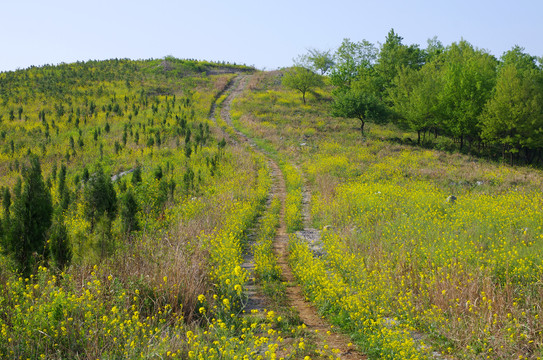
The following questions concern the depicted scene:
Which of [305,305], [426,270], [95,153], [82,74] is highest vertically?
[82,74]

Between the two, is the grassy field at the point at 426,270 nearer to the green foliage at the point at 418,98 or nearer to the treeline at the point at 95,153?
the treeline at the point at 95,153

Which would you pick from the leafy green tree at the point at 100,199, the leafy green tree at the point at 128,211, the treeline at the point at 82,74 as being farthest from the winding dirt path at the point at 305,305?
the treeline at the point at 82,74

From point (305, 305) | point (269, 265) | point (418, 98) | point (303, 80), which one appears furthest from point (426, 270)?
point (303, 80)

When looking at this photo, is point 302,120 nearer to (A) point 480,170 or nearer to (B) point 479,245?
(A) point 480,170

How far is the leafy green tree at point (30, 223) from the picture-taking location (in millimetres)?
5879

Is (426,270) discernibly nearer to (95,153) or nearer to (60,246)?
(60,246)

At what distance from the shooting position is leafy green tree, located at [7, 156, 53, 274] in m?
5.88

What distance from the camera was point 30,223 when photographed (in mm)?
6125

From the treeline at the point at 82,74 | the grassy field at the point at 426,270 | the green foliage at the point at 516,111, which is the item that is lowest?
the grassy field at the point at 426,270

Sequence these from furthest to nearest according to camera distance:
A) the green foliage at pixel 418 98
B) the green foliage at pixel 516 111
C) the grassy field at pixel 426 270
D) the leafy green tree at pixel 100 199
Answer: the green foliage at pixel 418 98
the green foliage at pixel 516 111
the leafy green tree at pixel 100 199
the grassy field at pixel 426 270

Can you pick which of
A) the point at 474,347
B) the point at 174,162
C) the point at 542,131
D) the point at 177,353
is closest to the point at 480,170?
the point at 542,131

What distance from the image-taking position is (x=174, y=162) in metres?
20.7

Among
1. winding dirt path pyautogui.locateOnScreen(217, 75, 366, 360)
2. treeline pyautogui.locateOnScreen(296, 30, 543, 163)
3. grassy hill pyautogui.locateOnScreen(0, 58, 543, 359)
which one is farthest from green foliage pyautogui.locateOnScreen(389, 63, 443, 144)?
winding dirt path pyautogui.locateOnScreen(217, 75, 366, 360)

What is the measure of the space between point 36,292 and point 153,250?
185 cm
